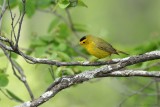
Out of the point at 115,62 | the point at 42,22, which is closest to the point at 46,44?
the point at 115,62

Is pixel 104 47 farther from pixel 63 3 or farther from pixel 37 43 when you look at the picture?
pixel 37 43

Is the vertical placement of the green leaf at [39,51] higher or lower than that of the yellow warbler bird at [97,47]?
lower

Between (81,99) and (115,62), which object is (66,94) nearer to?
(81,99)

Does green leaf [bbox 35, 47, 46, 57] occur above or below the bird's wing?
below

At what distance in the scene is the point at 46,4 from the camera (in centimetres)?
770

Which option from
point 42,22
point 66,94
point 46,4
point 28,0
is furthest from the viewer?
point 42,22

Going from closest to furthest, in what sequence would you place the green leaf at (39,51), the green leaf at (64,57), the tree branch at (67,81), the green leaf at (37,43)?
the tree branch at (67,81)
the green leaf at (64,57)
the green leaf at (39,51)
the green leaf at (37,43)

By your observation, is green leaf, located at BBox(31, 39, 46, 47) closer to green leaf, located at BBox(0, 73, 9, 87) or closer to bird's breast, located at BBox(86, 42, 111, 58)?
bird's breast, located at BBox(86, 42, 111, 58)

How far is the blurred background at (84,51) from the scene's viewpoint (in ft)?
24.7

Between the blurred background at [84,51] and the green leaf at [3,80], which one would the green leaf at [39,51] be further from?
the green leaf at [3,80]

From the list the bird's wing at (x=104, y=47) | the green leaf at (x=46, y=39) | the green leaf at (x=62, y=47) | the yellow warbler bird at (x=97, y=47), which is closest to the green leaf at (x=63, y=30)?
the green leaf at (x=46, y=39)

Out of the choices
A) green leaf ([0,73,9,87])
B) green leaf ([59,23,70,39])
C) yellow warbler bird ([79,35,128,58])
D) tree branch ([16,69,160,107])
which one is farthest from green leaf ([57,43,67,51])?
tree branch ([16,69,160,107])

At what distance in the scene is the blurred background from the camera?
7520 millimetres

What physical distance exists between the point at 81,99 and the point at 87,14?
9.03 m
